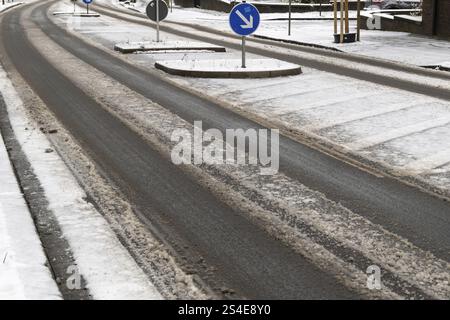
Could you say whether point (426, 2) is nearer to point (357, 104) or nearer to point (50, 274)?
point (357, 104)

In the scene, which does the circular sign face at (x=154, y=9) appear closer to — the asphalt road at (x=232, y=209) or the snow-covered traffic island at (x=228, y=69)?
the snow-covered traffic island at (x=228, y=69)

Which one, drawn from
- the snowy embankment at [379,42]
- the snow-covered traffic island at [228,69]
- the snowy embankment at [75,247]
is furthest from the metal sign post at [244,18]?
the snowy embankment at [75,247]

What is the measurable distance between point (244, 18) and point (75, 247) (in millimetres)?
9420

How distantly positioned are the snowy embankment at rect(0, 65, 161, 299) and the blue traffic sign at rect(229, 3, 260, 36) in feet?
23.9

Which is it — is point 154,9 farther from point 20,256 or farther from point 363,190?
point 20,256

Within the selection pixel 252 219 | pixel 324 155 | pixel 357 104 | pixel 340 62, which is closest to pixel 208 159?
pixel 324 155

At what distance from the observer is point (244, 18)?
43.9 ft

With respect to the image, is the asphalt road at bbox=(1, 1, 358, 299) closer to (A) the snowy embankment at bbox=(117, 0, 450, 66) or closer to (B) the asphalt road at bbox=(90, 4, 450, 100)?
(B) the asphalt road at bbox=(90, 4, 450, 100)

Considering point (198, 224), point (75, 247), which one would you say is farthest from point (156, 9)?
point (75, 247)

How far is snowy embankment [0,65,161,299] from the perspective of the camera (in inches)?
163

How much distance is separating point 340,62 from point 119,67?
5671 millimetres

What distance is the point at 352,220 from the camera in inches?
216

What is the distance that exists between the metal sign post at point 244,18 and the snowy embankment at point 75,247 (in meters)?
7.29

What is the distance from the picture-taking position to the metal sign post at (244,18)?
43.4 ft
